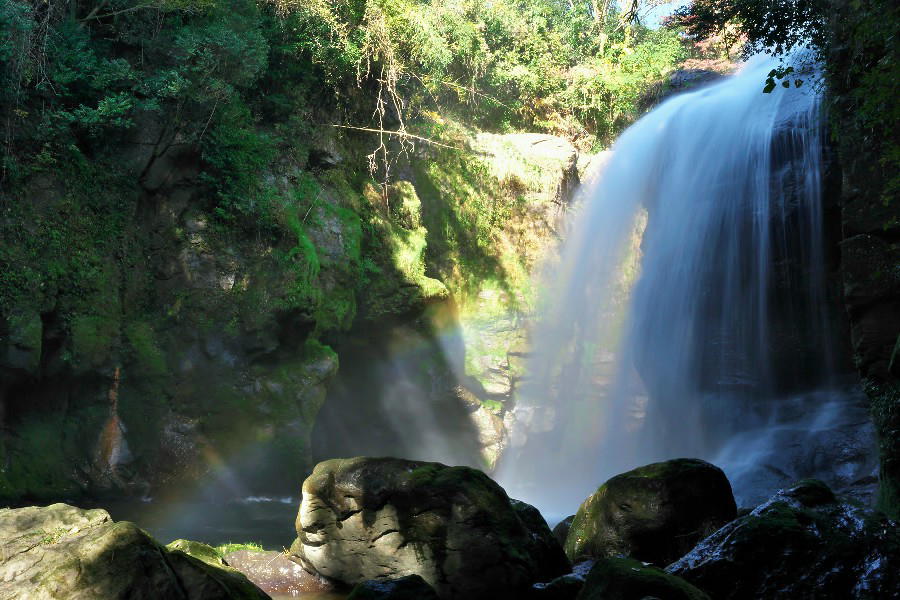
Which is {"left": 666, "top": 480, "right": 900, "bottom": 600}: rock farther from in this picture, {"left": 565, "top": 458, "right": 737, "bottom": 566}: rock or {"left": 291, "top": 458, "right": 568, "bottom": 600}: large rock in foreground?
{"left": 565, "top": 458, "right": 737, "bottom": 566}: rock

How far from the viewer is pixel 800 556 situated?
4.47m

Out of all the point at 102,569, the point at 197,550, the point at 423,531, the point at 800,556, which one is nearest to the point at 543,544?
the point at 423,531

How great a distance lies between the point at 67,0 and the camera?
10.1 metres

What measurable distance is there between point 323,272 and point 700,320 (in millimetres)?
8354

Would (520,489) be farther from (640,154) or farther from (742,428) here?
(640,154)

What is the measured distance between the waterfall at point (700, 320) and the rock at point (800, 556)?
21.9 ft

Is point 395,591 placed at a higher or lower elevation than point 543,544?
higher

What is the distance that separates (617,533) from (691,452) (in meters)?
8.62

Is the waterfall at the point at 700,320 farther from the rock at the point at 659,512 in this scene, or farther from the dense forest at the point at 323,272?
the rock at the point at 659,512

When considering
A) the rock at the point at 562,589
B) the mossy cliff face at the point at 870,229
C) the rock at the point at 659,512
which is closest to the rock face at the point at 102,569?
the rock at the point at 562,589

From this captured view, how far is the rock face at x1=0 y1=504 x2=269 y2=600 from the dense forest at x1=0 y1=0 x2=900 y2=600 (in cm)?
4

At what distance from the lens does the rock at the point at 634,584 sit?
411 cm

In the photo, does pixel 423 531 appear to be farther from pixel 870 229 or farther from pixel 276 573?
pixel 870 229

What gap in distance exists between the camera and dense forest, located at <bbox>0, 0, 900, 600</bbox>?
21.7 feet
